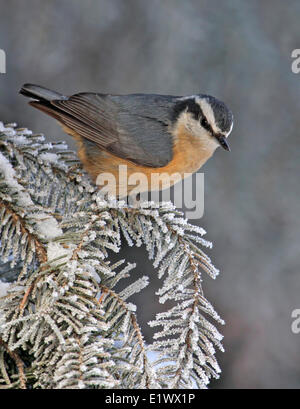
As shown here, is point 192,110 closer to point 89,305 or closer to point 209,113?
point 209,113

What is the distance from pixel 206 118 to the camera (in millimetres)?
1483

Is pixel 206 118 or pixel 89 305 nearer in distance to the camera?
pixel 89 305

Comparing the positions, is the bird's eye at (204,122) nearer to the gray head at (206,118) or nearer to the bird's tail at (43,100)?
the gray head at (206,118)

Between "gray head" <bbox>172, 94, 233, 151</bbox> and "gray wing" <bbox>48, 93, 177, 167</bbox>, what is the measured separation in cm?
5

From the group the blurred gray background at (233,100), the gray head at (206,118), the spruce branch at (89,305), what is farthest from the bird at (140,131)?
the blurred gray background at (233,100)

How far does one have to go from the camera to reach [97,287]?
850mm

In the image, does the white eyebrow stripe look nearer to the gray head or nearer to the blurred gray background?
the gray head

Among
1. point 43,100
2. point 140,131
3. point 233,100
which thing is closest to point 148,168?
point 140,131

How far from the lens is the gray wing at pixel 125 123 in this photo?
57.7 inches

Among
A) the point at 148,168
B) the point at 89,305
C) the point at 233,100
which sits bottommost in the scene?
the point at 89,305

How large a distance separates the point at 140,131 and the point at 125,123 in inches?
2.2

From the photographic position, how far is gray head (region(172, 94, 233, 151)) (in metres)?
1.44

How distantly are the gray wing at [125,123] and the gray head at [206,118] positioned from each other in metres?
0.05

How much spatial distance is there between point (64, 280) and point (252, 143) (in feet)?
5.08
